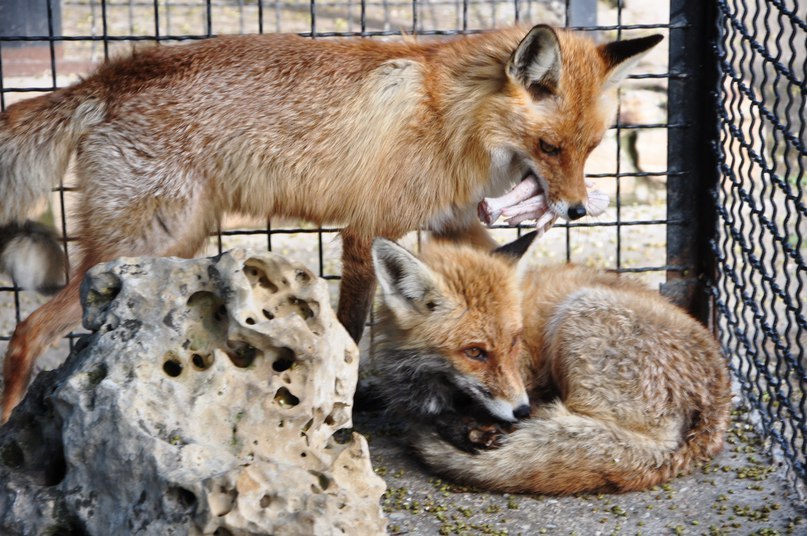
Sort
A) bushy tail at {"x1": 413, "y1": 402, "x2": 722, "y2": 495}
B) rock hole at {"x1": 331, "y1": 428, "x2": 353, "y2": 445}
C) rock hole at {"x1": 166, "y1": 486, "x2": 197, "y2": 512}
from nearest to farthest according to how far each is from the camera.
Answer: rock hole at {"x1": 166, "y1": 486, "x2": 197, "y2": 512}, bushy tail at {"x1": 413, "y1": 402, "x2": 722, "y2": 495}, rock hole at {"x1": 331, "y1": 428, "x2": 353, "y2": 445}

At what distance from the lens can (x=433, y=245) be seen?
421 cm

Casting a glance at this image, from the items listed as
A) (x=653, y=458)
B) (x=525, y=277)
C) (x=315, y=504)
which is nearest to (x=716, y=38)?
(x=525, y=277)

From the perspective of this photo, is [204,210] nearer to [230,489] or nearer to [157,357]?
[157,357]

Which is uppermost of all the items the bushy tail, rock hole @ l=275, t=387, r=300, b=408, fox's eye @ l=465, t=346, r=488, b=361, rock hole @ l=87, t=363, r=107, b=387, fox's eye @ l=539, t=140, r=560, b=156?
fox's eye @ l=539, t=140, r=560, b=156

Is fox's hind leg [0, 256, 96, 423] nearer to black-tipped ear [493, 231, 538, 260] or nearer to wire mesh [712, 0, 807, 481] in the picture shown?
black-tipped ear [493, 231, 538, 260]

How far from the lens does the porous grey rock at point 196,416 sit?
2504 mm

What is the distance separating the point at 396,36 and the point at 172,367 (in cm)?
506

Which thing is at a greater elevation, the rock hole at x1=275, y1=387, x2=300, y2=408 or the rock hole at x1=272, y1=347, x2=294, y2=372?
the rock hole at x1=272, y1=347, x2=294, y2=372

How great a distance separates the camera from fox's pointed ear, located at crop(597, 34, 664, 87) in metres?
4.15

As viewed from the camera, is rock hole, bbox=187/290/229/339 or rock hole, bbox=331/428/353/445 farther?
rock hole, bbox=331/428/353/445

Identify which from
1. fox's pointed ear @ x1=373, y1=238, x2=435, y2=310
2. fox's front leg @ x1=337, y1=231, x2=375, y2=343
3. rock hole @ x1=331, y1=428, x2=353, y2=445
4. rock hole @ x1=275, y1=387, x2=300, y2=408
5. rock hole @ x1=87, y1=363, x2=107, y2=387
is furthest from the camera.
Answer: fox's front leg @ x1=337, y1=231, x2=375, y2=343

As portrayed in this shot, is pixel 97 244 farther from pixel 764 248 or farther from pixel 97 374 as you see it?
pixel 764 248

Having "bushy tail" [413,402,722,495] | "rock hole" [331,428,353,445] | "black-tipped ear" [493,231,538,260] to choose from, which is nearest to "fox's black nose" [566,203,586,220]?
"black-tipped ear" [493,231,538,260]

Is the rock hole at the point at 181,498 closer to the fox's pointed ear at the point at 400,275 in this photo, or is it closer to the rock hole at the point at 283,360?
the rock hole at the point at 283,360
